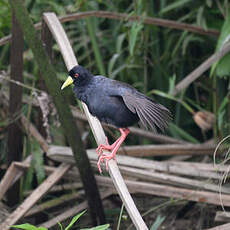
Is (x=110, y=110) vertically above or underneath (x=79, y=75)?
underneath

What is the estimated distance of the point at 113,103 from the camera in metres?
2.99

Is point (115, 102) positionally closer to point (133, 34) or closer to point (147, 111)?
point (147, 111)

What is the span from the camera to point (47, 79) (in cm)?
322

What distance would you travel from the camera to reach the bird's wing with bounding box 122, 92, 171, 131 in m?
2.75

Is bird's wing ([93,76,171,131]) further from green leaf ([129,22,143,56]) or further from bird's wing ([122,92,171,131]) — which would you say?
green leaf ([129,22,143,56])

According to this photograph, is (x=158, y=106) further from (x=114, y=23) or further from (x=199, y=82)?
(x=114, y=23)

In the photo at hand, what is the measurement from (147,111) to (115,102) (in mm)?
298

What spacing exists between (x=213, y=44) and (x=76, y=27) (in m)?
1.59

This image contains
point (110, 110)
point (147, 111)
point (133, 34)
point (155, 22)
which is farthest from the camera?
point (155, 22)

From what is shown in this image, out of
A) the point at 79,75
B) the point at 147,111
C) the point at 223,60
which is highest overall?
the point at 79,75

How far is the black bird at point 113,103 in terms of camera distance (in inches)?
111

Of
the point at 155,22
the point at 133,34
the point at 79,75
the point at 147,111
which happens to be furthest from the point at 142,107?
the point at 155,22

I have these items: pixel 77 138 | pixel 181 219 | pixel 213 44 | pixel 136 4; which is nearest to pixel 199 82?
pixel 213 44

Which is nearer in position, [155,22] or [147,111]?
[147,111]
